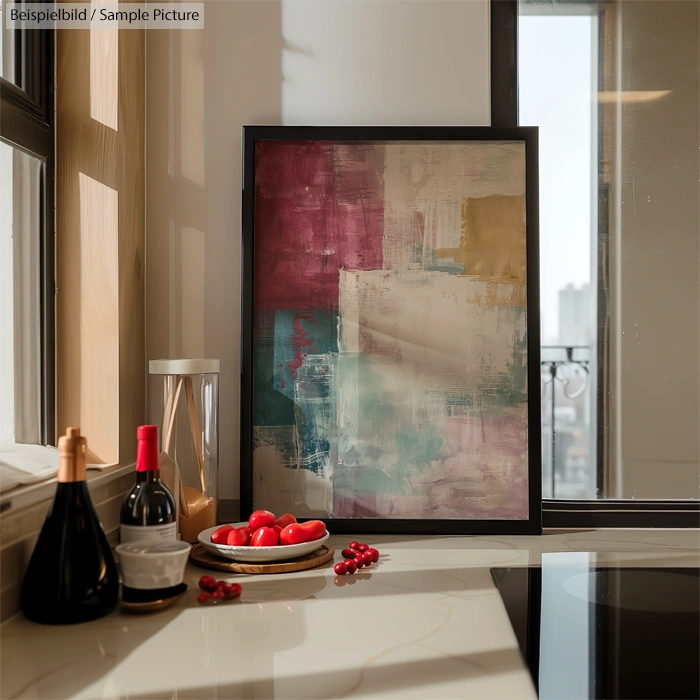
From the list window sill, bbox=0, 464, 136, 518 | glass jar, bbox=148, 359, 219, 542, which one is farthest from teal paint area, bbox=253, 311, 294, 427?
window sill, bbox=0, 464, 136, 518

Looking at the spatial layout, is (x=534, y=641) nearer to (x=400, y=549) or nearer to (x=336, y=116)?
(x=400, y=549)

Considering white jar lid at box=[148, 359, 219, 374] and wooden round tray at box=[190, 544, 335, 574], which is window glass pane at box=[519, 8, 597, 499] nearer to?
wooden round tray at box=[190, 544, 335, 574]

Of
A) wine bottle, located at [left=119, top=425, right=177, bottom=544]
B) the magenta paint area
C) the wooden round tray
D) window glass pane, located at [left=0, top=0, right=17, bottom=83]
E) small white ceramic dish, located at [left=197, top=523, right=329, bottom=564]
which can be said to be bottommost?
the wooden round tray

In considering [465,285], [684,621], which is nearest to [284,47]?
[465,285]

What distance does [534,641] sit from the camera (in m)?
0.86

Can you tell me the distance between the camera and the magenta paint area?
1423mm

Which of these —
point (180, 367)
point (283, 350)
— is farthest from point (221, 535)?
point (283, 350)

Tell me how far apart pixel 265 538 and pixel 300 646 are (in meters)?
0.32

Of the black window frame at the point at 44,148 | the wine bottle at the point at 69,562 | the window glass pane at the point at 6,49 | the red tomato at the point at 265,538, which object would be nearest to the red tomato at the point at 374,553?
the red tomato at the point at 265,538

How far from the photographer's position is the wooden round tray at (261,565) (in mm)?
1132

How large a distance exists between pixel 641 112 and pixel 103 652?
4.83 feet

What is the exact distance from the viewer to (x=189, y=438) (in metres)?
1.29

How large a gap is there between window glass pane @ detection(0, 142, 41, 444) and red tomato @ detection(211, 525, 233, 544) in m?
0.40

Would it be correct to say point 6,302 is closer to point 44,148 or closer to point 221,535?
point 44,148
